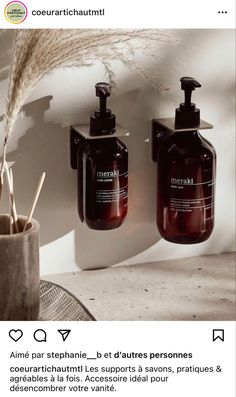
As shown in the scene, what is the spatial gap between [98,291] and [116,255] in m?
0.08

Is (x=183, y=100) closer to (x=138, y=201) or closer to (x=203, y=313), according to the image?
(x=138, y=201)

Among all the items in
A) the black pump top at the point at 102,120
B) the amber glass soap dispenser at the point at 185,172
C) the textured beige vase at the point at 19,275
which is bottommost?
the textured beige vase at the point at 19,275

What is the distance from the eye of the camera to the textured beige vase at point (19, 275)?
2.68ft

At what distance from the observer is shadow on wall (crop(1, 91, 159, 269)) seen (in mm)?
945
